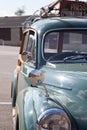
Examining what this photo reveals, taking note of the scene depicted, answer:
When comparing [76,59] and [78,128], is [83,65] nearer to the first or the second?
[76,59]

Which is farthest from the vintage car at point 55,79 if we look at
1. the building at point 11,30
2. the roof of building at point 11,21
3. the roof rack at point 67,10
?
the roof of building at point 11,21

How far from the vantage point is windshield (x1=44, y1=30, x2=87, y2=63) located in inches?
200

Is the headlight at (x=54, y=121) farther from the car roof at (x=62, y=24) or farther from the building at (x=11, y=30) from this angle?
the building at (x=11, y=30)

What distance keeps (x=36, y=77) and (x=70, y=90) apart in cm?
68

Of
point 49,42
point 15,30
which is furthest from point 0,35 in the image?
point 49,42

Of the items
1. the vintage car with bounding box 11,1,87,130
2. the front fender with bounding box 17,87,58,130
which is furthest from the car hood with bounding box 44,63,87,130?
the front fender with bounding box 17,87,58,130

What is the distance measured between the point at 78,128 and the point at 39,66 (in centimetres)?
153

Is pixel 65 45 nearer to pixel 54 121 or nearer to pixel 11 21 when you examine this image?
pixel 54 121

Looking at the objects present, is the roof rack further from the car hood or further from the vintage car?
the car hood

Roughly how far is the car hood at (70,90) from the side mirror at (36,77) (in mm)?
60

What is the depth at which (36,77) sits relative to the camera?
4637 mm

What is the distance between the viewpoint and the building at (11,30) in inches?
2473

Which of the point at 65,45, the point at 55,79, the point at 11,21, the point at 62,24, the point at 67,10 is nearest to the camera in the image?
the point at 55,79

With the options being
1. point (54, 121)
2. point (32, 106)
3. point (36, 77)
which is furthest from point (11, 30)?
point (54, 121)
